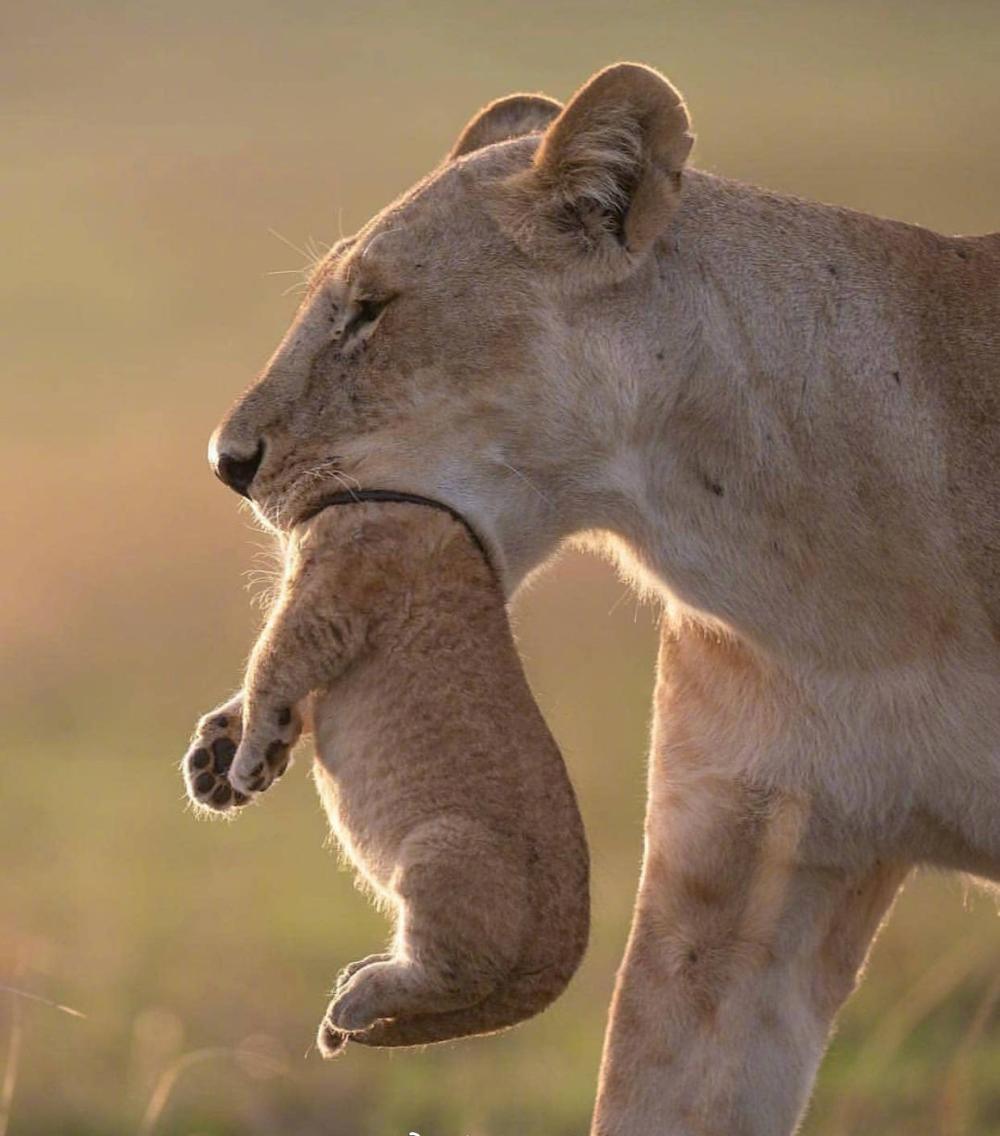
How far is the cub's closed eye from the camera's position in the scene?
4.18m

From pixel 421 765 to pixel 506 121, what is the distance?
139cm

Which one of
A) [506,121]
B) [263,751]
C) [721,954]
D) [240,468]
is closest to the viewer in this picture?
→ [263,751]

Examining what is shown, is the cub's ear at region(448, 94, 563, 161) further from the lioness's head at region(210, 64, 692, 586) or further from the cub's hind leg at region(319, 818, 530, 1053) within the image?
the cub's hind leg at region(319, 818, 530, 1053)

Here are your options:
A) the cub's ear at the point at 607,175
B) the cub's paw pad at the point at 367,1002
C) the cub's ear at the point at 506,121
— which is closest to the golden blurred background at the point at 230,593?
the cub's ear at the point at 506,121

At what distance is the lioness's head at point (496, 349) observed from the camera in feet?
13.4

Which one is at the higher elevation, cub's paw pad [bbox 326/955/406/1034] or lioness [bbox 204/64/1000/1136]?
lioness [bbox 204/64/1000/1136]

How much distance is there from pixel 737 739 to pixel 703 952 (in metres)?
0.37

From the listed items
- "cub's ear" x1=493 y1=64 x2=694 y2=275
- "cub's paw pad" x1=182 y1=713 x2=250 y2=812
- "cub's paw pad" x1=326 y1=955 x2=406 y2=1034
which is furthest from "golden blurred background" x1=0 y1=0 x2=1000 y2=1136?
"cub's paw pad" x1=326 y1=955 x2=406 y2=1034

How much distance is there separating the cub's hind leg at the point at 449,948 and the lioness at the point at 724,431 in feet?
2.05

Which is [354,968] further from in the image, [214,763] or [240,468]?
[240,468]

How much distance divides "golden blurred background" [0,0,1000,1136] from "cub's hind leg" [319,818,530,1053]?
90 cm

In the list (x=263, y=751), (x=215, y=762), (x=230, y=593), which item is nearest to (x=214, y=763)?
(x=215, y=762)

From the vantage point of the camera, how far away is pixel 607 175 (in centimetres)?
412

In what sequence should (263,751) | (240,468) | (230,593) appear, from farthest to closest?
(230,593)
(240,468)
(263,751)
